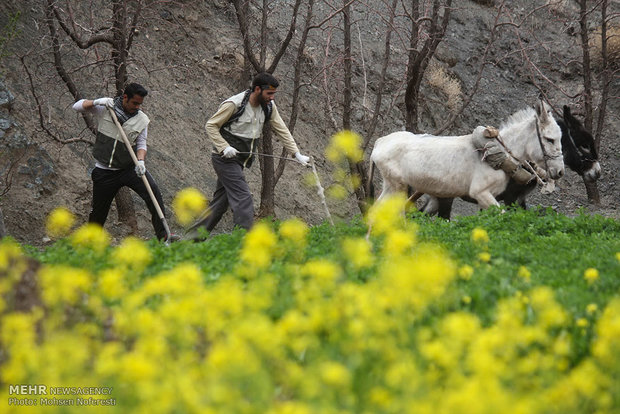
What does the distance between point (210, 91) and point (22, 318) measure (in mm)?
16285

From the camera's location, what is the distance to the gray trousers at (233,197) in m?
9.66

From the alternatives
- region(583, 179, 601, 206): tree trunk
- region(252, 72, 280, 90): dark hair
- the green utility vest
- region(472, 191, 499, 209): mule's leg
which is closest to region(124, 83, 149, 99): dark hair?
the green utility vest

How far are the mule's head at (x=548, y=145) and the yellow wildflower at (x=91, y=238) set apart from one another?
6.97 metres

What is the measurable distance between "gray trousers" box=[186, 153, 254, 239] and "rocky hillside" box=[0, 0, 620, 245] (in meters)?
3.82

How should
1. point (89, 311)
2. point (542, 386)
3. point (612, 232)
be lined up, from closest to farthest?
point (542, 386) → point (89, 311) → point (612, 232)

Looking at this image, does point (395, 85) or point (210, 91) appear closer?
point (210, 91)

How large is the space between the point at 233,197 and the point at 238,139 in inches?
29.5

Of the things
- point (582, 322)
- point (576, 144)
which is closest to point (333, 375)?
point (582, 322)

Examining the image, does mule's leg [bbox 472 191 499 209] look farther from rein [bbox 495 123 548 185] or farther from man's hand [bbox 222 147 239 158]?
man's hand [bbox 222 147 239 158]

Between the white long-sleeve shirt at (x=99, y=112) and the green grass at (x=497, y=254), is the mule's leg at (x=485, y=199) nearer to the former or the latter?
the green grass at (x=497, y=254)

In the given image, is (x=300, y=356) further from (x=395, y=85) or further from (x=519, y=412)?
(x=395, y=85)

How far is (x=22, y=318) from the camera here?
409 cm

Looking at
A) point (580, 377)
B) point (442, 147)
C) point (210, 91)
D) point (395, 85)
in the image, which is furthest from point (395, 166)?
point (395, 85)

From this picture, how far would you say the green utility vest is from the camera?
10070mm
